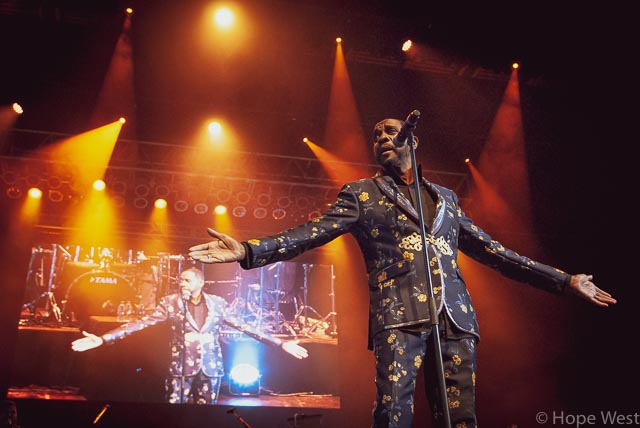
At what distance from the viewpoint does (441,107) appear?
7.31 m

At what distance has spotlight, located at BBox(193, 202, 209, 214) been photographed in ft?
26.9

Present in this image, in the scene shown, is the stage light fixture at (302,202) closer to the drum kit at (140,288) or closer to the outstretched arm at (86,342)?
the drum kit at (140,288)

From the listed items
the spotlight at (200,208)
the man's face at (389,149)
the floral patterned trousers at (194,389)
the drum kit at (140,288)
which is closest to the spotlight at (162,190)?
the spotlight at (200,208)

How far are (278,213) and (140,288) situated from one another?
2.29 metres

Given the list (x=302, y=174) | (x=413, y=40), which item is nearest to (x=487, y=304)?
(x=302, y=174)

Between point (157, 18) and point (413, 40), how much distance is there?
2907 millimetres

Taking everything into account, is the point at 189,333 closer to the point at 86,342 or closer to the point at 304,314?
the point at 86,342

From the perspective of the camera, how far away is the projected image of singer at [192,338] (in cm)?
718

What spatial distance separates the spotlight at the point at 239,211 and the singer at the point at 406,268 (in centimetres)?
598

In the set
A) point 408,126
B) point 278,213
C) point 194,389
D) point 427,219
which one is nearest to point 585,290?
point 427,219

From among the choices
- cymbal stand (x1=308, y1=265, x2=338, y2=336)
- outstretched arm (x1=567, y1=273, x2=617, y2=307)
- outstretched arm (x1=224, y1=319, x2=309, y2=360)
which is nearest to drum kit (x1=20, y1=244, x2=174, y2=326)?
outstretched arm (x1=224, y1=319, x2=309, y2=360)

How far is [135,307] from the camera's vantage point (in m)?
7.39

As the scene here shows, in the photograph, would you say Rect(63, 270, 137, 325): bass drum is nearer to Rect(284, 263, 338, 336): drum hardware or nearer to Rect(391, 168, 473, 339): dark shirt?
Rect(284, 263, 338, 336): drum hardware

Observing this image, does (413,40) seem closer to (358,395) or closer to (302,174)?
(302,174)
